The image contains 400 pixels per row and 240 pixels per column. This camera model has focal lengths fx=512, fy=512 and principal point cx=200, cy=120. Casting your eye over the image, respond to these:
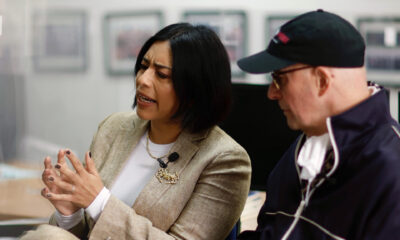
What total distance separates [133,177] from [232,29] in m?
2.04

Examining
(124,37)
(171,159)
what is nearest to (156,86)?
(171,159)

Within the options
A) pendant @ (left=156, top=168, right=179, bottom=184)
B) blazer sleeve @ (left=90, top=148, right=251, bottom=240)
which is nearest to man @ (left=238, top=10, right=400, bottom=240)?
blazer sleeve @ (left=90, top=148, right=251, bottom=240)

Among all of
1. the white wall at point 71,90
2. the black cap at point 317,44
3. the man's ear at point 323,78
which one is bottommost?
the white wall at point 71,90

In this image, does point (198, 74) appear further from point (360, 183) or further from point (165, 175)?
point (360, 183)

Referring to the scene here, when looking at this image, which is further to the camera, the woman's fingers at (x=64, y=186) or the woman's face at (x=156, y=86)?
the woman's face at (x=156, y=86)

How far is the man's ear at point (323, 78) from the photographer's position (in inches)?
46.4

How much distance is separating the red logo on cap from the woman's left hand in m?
0.71

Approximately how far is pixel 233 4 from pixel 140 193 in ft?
7.21

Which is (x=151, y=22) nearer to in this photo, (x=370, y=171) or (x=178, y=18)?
(x=178, y=18)

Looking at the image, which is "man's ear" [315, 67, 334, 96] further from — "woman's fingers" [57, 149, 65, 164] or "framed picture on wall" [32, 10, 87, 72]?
"framed picture on wall" [32, 10, 87, 72]

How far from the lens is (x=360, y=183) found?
117 centimetres

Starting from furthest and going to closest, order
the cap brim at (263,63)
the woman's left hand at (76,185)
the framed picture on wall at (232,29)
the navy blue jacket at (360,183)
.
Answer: the framed picture on wall at (232,29), the woman's left hand at (76,185), the cap brim at (263,63), the navy blue jacket at (360,183)

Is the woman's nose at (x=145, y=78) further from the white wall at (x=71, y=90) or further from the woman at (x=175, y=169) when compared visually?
the white wall at (x=71, y=90)

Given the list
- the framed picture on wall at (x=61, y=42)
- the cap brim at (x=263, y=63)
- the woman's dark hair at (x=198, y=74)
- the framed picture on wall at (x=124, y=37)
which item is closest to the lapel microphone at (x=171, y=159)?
the woman's dark hair at (x=198, y=74)
